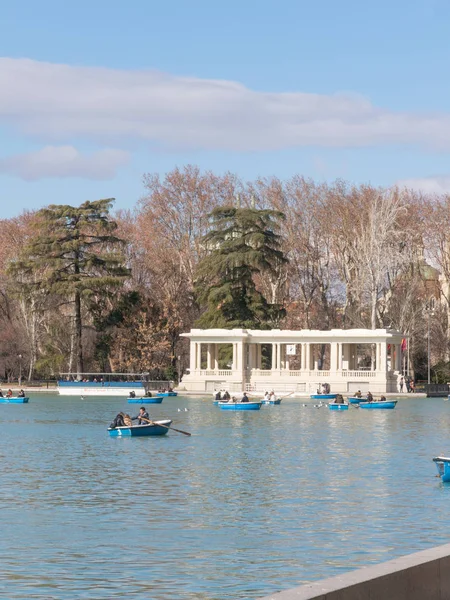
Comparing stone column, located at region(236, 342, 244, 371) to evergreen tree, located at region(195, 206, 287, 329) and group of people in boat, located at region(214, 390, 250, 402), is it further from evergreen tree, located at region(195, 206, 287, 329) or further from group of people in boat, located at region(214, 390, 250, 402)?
group of people in boat, located at region(214, 390, 250, 402)

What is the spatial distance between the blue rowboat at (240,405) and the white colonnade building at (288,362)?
18.7 metres

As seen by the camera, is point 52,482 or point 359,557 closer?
point 359,557

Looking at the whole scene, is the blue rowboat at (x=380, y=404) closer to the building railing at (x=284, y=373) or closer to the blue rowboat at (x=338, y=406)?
the blue rowboat at (x=338, y=406)

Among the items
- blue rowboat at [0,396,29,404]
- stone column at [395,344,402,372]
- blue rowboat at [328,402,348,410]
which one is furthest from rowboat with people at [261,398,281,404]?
blue rowboat at [0,396,29,404]

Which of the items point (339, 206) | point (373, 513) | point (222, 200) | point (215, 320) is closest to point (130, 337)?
point (215, 320)

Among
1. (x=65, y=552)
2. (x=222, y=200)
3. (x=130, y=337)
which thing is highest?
(x=222, y=200)

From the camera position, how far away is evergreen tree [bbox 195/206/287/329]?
100m

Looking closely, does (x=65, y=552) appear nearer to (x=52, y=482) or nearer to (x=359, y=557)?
(x=359, y=557)

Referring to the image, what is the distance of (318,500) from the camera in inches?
1278

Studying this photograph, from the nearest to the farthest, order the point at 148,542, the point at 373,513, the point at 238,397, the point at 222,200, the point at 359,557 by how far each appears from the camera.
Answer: the point at 359,557 → the point at 148,542 → the point at 373,513 → the point at 238,397 → the point at 222,200

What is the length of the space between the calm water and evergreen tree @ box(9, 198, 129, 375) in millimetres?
40676

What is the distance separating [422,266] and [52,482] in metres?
74.5

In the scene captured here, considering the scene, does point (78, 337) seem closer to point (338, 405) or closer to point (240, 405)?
point (240, 405)

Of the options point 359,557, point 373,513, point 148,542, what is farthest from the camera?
point 373,513
